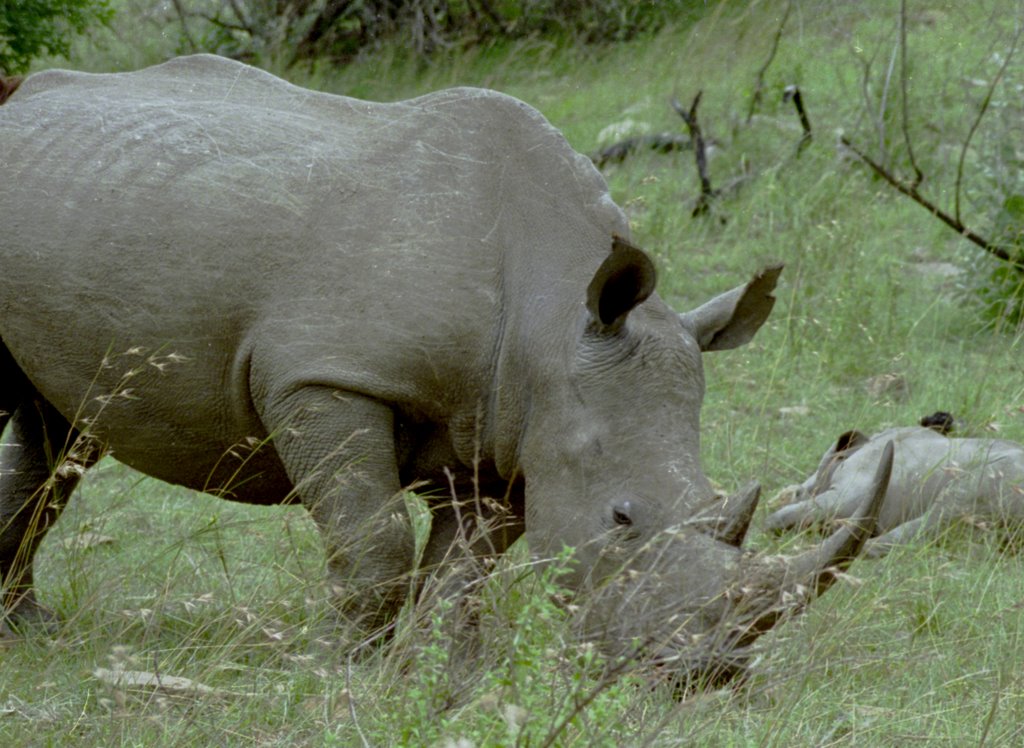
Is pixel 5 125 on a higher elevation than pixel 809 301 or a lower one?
higher

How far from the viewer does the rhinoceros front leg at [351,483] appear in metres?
4.53

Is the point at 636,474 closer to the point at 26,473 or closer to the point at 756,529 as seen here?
the point at 26,473

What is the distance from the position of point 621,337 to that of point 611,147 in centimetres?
678

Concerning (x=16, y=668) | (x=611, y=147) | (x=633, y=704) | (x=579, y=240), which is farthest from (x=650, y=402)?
(x=611, y=147)

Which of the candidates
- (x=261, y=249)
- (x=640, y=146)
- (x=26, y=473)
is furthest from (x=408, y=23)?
(x=261, y=249)

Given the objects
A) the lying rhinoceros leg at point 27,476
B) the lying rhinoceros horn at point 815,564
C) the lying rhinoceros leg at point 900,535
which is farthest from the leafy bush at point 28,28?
the lying rhinoceros horn at point 815,564

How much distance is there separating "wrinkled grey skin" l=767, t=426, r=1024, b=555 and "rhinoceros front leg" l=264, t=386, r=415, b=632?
2.01 meters

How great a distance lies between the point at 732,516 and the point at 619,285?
2.19ft

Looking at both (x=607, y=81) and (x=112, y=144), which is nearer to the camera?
(x=112, y=144)

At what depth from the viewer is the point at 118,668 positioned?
4.01 m

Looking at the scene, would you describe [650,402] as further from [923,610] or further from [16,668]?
[16,668]

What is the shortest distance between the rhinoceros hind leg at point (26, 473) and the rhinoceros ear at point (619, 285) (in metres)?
1.88

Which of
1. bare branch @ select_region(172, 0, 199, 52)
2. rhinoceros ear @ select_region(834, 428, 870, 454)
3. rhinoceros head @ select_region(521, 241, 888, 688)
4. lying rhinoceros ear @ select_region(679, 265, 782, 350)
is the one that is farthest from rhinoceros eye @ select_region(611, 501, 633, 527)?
bare branch @ select_region(172, 0, 199, 52)

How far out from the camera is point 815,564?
4.43 meters
